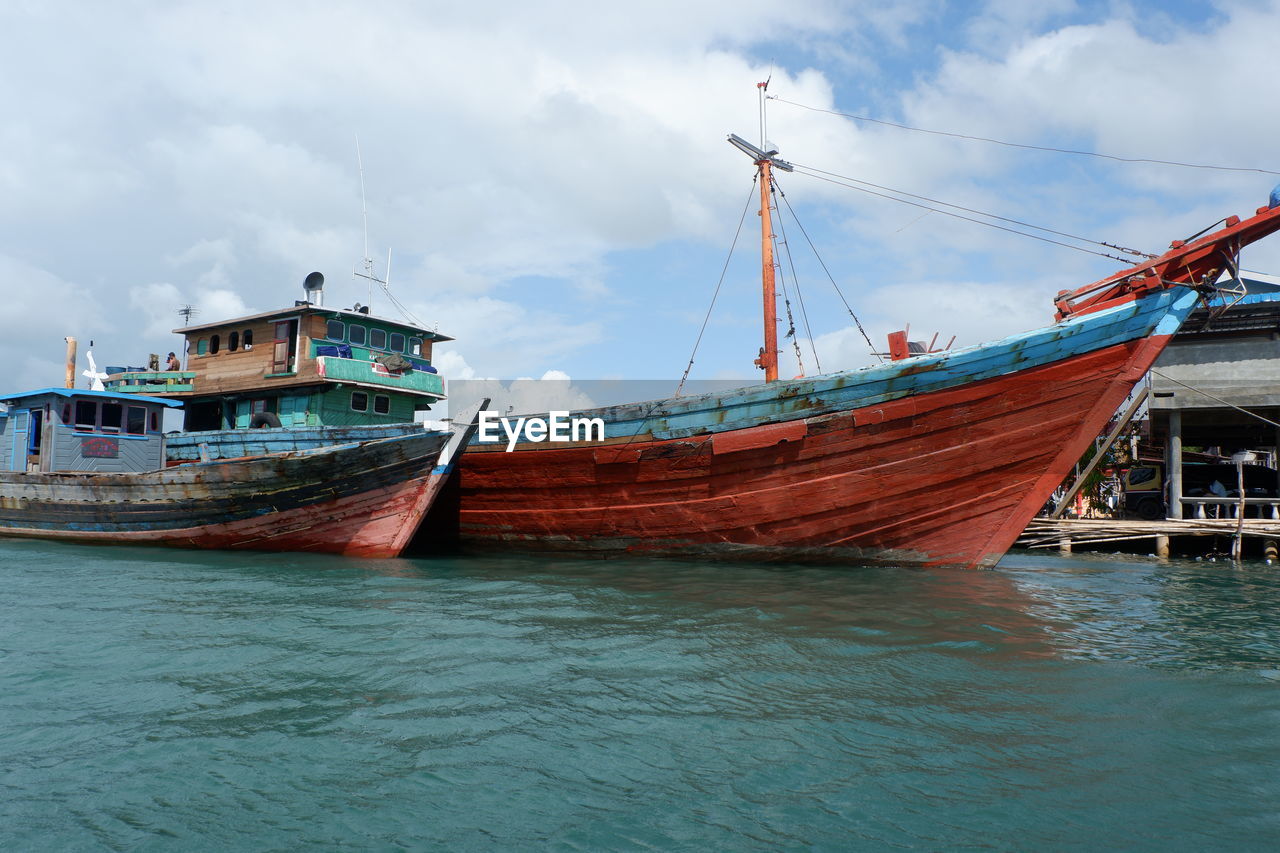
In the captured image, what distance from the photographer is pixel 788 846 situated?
276 cm

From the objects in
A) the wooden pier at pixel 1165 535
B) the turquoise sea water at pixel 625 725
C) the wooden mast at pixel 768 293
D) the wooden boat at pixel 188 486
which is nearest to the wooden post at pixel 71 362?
the wooden boat at pixel 188 486

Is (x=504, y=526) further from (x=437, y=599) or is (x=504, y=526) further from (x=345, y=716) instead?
(x=345, y=716)

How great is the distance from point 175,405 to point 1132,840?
56.6ft

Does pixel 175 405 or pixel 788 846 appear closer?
pixel 788 846

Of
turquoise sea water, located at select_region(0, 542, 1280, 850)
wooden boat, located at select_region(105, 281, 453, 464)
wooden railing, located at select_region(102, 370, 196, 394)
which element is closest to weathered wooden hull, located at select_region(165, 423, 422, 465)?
wooden boat, located at select_region(105, 281, 453, 464)

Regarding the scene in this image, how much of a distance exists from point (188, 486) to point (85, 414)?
4005 mm

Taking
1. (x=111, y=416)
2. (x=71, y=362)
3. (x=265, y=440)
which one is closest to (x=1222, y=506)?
(x=265, y=440)

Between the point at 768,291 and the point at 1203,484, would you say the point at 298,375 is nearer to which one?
the point at 768,291

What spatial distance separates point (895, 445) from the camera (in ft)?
33.6

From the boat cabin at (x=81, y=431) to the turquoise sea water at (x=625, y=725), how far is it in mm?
8523

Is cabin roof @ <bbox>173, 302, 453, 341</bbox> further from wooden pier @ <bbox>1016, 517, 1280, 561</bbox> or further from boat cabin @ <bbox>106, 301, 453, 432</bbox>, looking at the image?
wooden pier @ <bbox>1016, 517, 1280, 561</bbox>

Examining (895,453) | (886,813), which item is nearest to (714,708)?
(886,813)

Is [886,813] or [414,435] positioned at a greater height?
[414,435]

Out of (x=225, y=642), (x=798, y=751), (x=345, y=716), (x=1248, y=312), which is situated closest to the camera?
(x=798, y=751)
